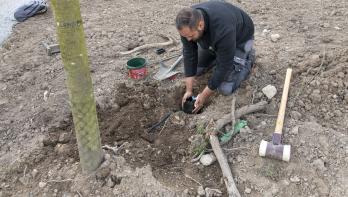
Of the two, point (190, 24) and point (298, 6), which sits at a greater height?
point (190, 24)

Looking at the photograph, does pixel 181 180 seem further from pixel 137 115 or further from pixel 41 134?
pixel 41 134

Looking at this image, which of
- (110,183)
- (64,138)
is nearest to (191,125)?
(110,183)

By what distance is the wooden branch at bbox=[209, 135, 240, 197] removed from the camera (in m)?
3.21

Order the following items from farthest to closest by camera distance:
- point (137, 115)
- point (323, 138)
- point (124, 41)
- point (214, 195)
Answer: point (124, 41) < point (137, 115) < point (323, 138) < point (214, 195)

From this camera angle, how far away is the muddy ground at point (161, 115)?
11.1 feet

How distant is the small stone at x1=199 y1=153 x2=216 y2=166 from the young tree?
0.89 m

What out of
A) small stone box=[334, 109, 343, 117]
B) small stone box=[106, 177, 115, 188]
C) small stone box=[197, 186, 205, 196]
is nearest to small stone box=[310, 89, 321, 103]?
small stone box=[334, 109, 343, 117]

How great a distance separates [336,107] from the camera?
412 centimetres

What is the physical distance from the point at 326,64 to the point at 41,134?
10.5 ft

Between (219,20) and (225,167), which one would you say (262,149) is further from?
(219,20)

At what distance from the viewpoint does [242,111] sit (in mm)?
4023

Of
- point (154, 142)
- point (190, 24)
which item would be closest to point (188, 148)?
point (154, 142)

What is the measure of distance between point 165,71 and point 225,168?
6.21 feet

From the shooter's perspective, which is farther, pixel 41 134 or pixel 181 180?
pixel 41 134
